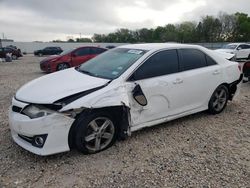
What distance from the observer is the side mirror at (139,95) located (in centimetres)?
388

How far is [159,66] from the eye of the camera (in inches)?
171

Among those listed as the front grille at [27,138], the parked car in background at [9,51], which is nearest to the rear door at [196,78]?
the front grille at [27,138]


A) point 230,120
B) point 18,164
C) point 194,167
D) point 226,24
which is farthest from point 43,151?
point 226,24

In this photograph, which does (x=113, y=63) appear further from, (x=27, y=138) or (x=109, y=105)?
(x=27, y=138)

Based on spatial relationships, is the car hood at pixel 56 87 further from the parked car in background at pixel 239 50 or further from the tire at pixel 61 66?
the parked car in background at pixel 239 50

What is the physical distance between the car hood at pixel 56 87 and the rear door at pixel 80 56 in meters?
8.76

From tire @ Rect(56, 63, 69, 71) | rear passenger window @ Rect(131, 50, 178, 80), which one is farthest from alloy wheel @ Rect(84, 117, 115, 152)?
tire @ Rect(56, 63, 69, 71)

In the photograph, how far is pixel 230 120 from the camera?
5098mm

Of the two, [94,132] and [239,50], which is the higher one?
[94,132]

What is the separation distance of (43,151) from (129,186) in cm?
115

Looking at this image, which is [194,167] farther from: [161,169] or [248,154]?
[248,154]

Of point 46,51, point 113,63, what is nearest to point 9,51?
point 46,51

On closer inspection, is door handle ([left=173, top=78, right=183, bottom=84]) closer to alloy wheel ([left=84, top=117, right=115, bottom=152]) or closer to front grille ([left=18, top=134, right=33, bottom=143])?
alloy wheel ([left=84, top=117, right=115, bottom=152])

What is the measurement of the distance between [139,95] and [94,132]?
2.79 feet
